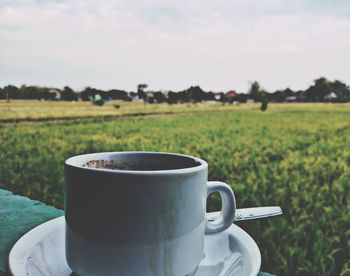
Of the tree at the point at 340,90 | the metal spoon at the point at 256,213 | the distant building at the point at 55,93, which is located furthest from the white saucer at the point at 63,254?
the tree at the point at 340,90

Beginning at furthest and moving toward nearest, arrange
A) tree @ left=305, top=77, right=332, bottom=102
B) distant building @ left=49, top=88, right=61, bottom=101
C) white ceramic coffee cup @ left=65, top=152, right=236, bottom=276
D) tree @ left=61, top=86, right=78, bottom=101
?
tree @ left=305, top=77, right=332, bottom=102, tree @ left=61, top=86, right=78, bottom=101, distant building @ left=49, top=88, right=61, bottom=101, white ceramic coffee cup @ left=65, top=152, right=236, bottom=276

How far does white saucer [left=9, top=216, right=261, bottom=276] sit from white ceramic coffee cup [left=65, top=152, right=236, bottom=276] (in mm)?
53

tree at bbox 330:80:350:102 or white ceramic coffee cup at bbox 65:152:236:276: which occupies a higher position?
tree at bbox 330:80:350:102

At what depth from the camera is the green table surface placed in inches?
25.4

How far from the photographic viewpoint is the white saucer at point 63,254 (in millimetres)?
478

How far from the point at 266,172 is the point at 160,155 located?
2.60 m

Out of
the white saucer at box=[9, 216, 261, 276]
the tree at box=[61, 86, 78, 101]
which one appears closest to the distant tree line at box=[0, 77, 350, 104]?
the tree at box=[61, 86, 78, 101]

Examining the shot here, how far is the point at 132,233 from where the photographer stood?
421mm

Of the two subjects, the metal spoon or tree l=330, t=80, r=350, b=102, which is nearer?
the metal spoon

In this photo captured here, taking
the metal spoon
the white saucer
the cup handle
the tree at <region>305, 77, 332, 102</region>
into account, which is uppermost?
the tree at <region>305, 77, 332, 102</region>

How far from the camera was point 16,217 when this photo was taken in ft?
2.48

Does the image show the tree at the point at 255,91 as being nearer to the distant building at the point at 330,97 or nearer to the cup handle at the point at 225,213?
the distant building at the point at 330,97

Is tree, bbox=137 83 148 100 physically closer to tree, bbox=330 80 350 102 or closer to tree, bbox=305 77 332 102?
tree, bbox=330 80 350 102

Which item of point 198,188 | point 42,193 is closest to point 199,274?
point 198,188
